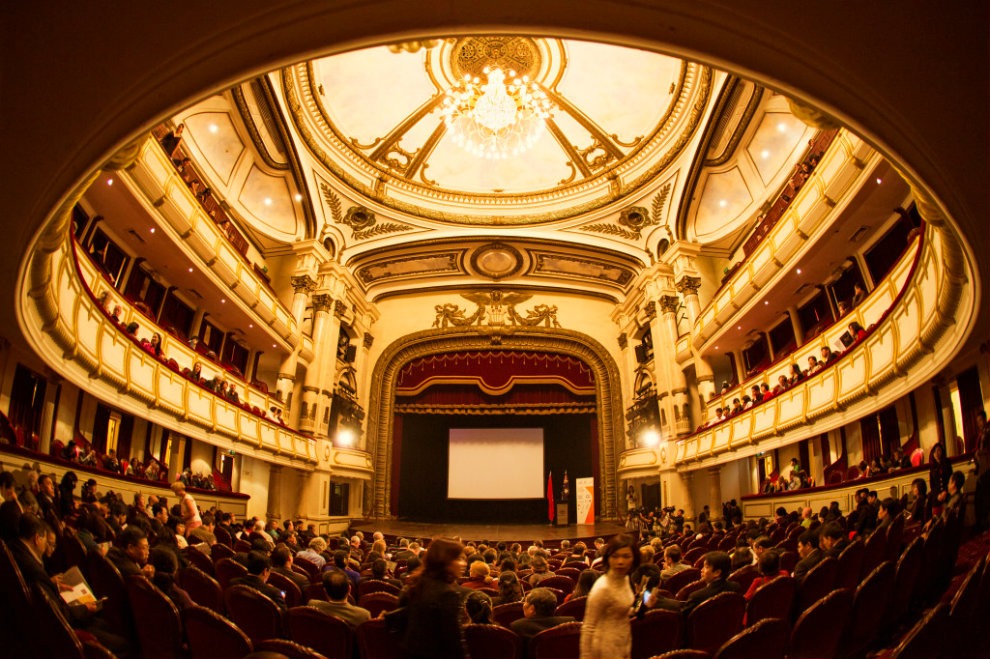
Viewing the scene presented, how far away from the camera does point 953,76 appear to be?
322 centimetres

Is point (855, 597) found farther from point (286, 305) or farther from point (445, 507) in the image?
point (445, 507)

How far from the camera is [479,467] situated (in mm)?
22406

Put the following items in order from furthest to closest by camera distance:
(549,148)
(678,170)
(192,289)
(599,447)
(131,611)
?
(599,447), (549,148), (678,170), (192,289), (131,611)

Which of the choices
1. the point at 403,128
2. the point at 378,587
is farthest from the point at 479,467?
the point at 378,587

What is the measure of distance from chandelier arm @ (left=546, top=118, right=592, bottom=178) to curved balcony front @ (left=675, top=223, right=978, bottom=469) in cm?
824

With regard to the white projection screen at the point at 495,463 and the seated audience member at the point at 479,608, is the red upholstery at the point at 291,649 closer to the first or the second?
the seated audience member at the point at 479,608

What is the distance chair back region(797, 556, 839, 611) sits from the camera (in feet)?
12.1

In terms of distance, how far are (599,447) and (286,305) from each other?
38.6ft

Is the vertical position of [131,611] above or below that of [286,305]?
below

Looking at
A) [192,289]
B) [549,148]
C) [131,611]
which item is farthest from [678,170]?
[131,611]

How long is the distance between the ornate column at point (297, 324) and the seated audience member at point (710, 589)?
1406 cm

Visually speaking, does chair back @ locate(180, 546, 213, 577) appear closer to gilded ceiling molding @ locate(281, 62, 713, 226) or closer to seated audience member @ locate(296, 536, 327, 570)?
seated audience member @ locate(296, 536, 327, 570)

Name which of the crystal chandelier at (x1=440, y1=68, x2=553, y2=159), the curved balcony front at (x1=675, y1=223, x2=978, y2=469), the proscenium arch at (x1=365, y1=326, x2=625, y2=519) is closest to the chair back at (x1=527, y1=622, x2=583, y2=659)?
the curved balcony front at (x1=675, y1=223, x2=978, y2=469)

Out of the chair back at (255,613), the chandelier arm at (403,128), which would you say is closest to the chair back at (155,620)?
the chair back at (255,613)
